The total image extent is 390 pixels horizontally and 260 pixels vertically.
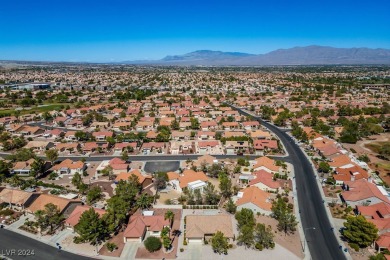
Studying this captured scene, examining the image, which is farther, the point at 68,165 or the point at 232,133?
the point at 232,133

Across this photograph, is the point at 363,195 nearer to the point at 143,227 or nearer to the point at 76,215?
the point at 143,227

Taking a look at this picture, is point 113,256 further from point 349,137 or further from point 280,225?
point 349,137

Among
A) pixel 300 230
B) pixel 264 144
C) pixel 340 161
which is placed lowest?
pixel 300 230

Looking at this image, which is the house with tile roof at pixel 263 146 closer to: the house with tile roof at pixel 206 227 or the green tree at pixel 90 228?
the house with tile roof at pixel 206 227

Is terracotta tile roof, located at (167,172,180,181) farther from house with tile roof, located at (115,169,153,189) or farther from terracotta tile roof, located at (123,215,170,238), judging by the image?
terracotta tile roof, located at (123,215,170,238)

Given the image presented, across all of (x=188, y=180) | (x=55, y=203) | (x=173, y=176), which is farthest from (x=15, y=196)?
(x=188, y=180)

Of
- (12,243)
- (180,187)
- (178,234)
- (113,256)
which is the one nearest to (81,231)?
(113,256)
